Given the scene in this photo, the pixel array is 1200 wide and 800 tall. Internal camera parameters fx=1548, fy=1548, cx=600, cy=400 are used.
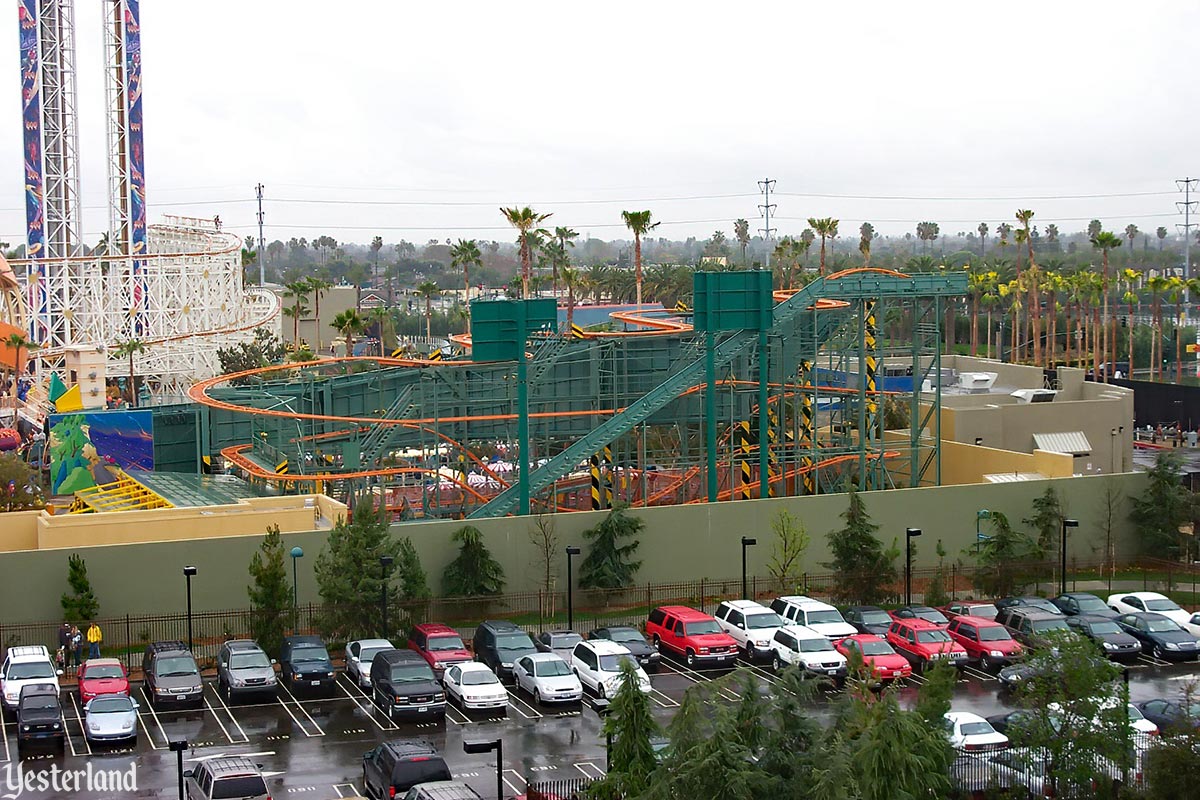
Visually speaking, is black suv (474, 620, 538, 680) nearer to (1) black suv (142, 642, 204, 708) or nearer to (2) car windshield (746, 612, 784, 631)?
(2) car windshield (746, 612, 784, 631)

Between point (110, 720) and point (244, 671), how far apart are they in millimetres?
3898

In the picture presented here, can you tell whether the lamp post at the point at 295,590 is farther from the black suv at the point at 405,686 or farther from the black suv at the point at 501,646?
the black suv at the point at 405,686

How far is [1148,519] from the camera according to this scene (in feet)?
154

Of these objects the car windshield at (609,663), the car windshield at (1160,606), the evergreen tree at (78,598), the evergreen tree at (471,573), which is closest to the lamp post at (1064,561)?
the car windshield at (1160,606)

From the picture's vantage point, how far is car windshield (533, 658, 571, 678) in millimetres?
32438

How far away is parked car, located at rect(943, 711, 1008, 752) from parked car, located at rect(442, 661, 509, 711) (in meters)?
9.03

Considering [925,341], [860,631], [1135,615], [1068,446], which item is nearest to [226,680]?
[860,631]

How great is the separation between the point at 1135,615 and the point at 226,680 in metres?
21.3

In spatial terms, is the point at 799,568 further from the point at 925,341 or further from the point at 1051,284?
the point at 1051,284

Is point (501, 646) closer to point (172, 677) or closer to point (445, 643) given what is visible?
point (445, 643)

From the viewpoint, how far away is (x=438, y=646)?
3516cm

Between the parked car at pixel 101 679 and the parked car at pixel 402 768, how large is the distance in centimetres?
760

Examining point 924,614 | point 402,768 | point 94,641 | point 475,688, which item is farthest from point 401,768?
point 924,614

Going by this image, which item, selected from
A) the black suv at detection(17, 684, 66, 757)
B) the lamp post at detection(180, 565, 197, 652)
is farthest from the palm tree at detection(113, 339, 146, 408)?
the black suv at detection(17, 684, 66, 757)
